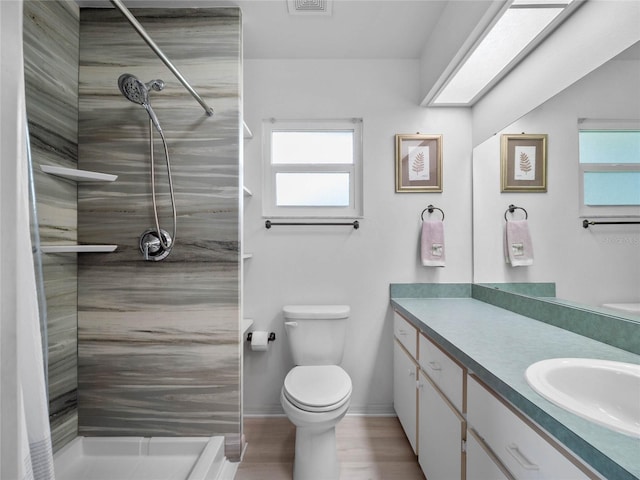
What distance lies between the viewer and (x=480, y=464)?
0.97m

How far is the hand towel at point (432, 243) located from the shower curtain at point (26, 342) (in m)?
1.94

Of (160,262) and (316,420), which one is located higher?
(160,262)

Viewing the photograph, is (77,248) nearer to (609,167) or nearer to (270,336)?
(270,336)

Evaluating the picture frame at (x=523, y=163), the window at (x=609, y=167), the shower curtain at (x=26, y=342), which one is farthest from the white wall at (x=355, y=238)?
the shower curtain at (x=26, y=342)

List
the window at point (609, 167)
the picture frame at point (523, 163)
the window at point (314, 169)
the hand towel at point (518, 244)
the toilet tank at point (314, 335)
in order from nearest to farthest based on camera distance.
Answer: the window at point (609, 167) → the picture frame at point (523, 163) → the hand towel at point (518, 244) → the toilet tank at point (314, 335) → the window at point (314, 169)

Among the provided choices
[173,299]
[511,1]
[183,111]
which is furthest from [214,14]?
[173,299]

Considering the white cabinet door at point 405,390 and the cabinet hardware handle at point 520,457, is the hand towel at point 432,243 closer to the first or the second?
the white cabinet door at point 405,390

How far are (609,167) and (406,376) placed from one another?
1.37m

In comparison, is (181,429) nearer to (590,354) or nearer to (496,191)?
(590,354)

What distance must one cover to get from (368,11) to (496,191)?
1287 mm

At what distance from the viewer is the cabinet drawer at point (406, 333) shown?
1621 mm

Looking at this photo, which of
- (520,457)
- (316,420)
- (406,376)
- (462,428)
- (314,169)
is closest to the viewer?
(520,457)

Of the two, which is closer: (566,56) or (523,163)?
(566,56)

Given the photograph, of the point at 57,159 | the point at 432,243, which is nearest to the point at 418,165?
the point at 432,243
